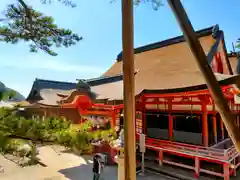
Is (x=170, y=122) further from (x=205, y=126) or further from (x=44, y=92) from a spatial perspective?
(x=44, y=92)

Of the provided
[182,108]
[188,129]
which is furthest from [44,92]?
[188,129]

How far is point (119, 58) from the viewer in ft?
49.8

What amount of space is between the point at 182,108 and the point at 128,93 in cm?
669

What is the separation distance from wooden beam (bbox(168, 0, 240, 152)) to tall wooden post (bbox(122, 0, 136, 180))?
0.56 m

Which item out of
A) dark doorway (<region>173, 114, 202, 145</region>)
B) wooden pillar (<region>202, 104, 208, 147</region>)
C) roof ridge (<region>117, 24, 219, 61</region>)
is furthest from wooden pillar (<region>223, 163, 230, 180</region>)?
roof ridge (<region>117, 24, 219, 61</region>)

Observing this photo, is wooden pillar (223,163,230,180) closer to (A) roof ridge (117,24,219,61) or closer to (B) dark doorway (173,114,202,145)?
(B) dark doorway (173,114,202,145)

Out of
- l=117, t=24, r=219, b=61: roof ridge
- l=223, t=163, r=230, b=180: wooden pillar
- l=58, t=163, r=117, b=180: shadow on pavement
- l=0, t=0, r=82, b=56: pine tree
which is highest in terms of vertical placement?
l=117, t=24, r=219, b=61: roof ridge

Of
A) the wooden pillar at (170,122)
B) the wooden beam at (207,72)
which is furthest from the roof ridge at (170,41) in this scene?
the wooden beam at (207,72)

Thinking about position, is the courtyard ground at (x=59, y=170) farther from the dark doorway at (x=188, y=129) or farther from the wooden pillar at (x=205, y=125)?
the dark doorway at (x=188, y=129)

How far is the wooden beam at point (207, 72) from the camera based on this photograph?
6.52 ft

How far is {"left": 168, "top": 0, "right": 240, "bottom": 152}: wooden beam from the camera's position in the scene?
1.99 m

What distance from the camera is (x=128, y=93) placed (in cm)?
241

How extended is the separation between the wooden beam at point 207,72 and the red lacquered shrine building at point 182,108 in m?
4.46

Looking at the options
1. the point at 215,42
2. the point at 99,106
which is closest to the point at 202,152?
the point at 99,106
